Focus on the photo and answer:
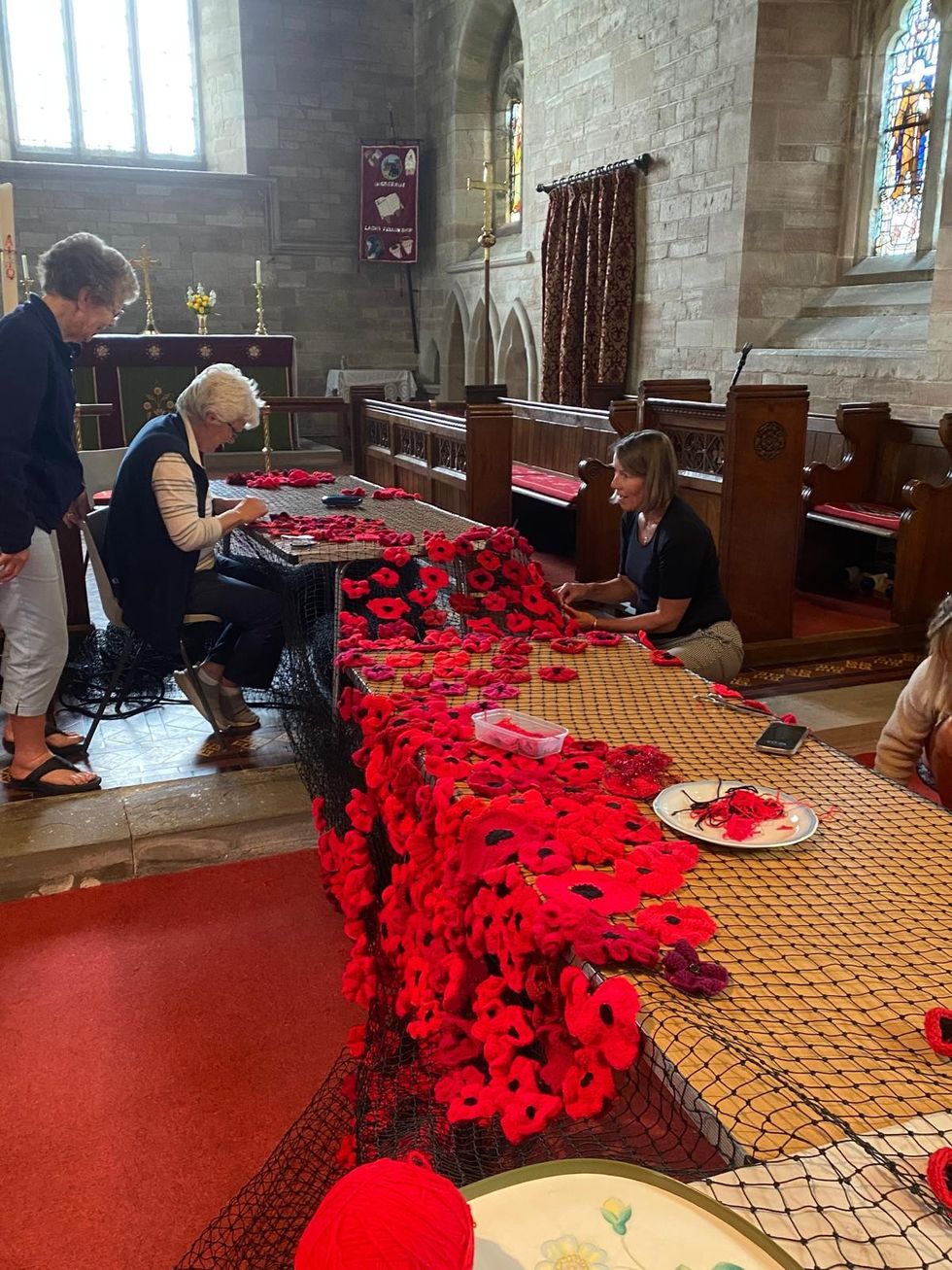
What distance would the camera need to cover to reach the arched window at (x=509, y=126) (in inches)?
436

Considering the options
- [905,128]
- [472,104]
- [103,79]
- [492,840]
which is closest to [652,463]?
[492,840]

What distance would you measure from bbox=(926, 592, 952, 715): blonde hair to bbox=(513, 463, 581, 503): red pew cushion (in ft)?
11.4

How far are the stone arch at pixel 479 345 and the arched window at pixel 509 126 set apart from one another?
0.96 metres

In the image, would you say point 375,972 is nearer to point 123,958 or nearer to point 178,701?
point 123,958

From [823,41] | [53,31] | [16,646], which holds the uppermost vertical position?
[53,31]

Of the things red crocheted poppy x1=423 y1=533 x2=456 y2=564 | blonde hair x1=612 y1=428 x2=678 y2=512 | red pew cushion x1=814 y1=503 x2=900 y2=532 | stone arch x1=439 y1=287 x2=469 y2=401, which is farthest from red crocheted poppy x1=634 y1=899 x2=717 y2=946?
stone arch x1=439 y1=287 x2=469 y2=401

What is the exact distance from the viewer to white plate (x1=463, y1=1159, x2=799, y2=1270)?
74cm

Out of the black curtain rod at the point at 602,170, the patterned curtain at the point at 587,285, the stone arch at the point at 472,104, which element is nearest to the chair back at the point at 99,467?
the patterned curtain at the point at 587,285

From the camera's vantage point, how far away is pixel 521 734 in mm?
1877

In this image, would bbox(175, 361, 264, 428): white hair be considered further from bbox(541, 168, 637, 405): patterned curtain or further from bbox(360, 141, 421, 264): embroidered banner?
bbox(360, 141, 421, 264): embroidered banner

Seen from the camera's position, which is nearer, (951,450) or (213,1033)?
(213,1033)

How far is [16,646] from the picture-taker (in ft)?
9.93

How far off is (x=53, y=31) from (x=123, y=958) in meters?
12.4

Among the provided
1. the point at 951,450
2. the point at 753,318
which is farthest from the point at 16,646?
the point at 753,318
